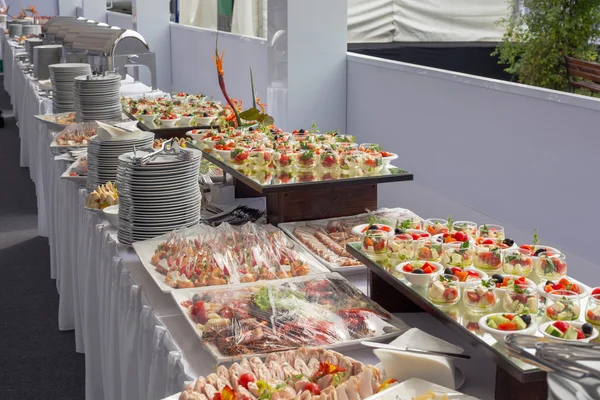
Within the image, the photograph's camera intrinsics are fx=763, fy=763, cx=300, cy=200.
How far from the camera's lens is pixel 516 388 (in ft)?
3.75

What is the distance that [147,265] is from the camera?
179 cm

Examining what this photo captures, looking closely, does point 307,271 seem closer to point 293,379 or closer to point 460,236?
point 460,236

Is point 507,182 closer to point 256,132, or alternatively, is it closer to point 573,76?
point 256,132

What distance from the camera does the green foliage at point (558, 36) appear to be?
5066mm

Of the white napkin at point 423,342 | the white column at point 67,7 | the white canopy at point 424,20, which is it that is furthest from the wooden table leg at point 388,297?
the white column at point 67,7

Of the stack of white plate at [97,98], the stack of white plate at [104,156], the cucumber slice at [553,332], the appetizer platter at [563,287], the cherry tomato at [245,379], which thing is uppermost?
the stack of white plate at [97,98]

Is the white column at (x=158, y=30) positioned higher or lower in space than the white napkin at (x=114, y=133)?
higher

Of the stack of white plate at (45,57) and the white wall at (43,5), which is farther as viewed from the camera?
the white wall at (43,5)

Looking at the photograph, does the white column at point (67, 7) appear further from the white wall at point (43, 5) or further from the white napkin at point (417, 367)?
the white napkin at point (417, 367)

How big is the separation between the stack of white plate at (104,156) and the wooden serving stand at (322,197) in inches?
15.2

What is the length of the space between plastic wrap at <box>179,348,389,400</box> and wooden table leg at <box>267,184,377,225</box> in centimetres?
90

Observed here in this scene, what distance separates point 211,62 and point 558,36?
10.7ft

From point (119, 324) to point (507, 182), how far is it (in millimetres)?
2001

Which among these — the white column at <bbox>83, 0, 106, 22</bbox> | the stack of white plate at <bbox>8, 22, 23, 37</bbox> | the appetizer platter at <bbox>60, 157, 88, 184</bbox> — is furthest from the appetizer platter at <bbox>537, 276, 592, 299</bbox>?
the white column at <bbox>83, 0, 106, 22</bbox>
